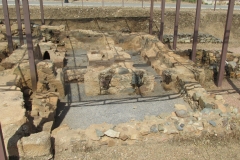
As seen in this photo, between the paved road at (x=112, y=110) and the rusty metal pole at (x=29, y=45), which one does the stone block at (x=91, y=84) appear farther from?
the rusty metal pole at (x=29, y=45)

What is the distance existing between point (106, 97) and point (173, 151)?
3.22 m

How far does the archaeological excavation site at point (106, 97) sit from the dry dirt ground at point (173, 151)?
0.03 metres

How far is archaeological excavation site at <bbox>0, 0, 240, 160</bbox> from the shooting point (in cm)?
494

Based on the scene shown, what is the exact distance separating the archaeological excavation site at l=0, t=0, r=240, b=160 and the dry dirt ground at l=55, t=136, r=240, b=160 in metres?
0.03

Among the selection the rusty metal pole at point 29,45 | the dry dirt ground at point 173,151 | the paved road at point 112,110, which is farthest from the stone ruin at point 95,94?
the paved road at point 112,110

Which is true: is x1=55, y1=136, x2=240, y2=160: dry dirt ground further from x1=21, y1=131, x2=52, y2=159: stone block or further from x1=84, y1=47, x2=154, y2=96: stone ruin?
x1=84, y1=47, x2=154, y2=96: stone ruin

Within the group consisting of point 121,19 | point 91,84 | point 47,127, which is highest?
point 121,19

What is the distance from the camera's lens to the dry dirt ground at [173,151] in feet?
16.0

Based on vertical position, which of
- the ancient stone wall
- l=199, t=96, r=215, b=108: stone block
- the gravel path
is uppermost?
the ancient stone wall

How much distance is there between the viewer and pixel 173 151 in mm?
4996

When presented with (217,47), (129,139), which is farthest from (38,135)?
(217,47)

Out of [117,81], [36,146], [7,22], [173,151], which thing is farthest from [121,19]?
[36,146]

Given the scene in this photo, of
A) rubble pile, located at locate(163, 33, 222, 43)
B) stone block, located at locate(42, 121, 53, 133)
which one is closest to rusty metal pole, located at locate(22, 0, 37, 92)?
stone block, located at locate(42, 121, 53, 133)

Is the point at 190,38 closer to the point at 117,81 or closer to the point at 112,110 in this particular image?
the point at 117,81
